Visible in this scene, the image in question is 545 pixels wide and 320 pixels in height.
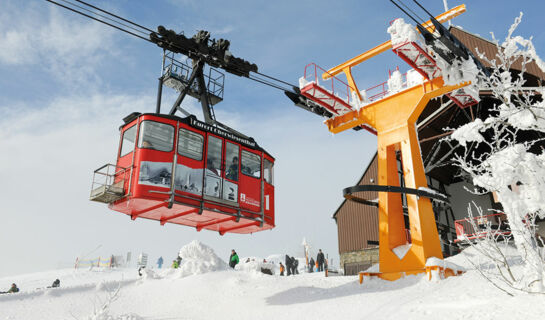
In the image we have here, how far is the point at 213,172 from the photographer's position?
1026cm

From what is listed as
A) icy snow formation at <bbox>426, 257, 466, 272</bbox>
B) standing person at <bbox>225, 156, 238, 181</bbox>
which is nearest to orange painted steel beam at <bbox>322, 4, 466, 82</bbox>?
standing person at <bbox>225, 156, 238, 181</bbox>

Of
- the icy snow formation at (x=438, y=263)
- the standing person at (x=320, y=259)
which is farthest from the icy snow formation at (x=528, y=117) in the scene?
the standing person at (x=320, y=259)

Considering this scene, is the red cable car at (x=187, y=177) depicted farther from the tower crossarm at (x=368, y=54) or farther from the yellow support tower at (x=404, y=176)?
the tower crossarm at (x=368, y=54)

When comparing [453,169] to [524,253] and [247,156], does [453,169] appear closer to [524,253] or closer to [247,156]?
[247,156]

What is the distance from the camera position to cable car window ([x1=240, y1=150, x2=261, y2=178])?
11.1 m

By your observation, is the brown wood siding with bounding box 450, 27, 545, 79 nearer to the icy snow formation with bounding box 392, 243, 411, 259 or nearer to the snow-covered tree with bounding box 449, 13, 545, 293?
the icy snow formation with bounding box 392, 243, 411, 259

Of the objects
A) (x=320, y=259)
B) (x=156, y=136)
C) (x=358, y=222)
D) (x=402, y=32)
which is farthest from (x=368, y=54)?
(x=320, y=259)

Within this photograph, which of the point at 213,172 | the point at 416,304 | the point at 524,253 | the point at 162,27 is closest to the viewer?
the point at 524,253

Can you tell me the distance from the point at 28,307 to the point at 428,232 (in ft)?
38.7

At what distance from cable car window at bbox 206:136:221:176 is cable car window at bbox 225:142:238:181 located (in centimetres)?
25

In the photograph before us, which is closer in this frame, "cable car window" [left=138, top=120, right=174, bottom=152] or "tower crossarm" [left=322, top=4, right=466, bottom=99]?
"cable car window" [left=138, top=120, right=174, bottom=152]

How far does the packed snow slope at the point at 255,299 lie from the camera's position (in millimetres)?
6973

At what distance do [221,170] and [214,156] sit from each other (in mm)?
403

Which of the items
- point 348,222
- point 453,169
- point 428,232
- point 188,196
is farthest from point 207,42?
point 453,169
